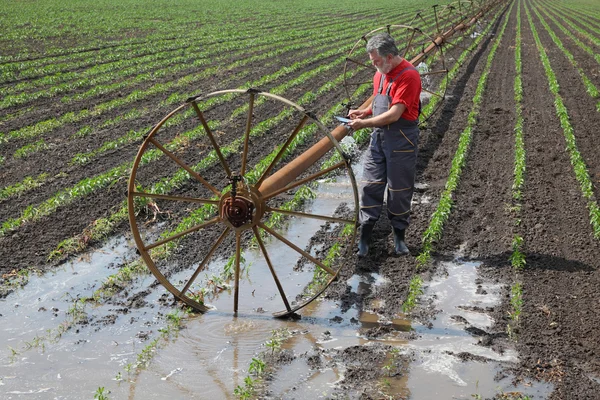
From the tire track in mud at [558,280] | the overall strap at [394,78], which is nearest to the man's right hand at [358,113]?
the overall strap at [394,78]

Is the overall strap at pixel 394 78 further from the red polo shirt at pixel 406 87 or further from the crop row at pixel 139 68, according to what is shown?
the crop row at pixel 139 68

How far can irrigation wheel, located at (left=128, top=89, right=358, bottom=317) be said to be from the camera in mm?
4750

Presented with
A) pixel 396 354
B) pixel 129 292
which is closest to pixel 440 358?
pixel 396 354

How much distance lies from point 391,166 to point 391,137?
0.82ft

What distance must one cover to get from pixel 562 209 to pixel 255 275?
354 cm

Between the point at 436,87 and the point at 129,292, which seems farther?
the point at 436,87

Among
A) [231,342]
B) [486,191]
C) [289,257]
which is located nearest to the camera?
[231,342]

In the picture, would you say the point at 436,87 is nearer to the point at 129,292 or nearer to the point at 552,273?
the point at 552,273

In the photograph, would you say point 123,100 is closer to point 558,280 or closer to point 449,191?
point 449,191

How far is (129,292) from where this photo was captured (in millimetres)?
5367

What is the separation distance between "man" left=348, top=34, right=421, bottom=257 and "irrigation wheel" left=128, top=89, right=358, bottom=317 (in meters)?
0.31

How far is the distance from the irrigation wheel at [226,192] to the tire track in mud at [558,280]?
1.53 metres

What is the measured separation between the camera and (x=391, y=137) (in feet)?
18.1

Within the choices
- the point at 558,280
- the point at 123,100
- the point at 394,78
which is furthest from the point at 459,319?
the point at 123,100
